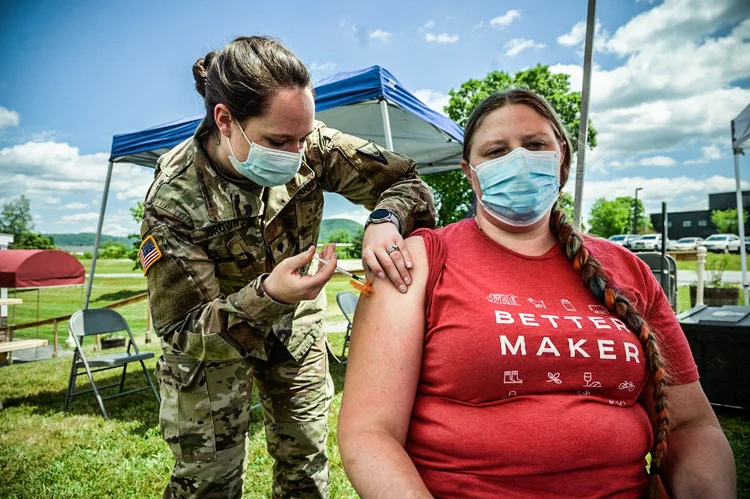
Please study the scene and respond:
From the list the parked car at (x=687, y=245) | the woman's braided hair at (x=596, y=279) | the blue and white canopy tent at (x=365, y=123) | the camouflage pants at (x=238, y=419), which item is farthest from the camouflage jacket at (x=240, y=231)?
the parked car at (x=687, y=245)

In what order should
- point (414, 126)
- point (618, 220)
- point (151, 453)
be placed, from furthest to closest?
point (618, 220)
point (414, 126)
point (151, 453)

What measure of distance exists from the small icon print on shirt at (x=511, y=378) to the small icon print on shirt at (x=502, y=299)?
0.57ft

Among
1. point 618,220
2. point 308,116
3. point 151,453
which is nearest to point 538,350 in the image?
point 308,116

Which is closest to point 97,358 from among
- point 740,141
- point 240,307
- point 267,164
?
point 267,164

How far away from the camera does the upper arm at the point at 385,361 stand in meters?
1.07

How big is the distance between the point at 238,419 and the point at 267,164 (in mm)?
951

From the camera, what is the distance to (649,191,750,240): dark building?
54812 millimetres

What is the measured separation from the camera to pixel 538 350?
3.51 feet

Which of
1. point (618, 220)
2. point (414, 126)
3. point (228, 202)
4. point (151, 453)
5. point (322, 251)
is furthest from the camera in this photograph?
point (618, 220)

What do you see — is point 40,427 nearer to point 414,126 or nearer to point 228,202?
point 228,202

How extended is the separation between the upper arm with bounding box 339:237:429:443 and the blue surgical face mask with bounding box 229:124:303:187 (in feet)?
2.24

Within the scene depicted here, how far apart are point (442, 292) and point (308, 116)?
0.78 m

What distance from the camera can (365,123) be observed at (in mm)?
5680

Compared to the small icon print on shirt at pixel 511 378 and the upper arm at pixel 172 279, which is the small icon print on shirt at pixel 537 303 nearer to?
the small icon print on shirt at pixel 511 378
